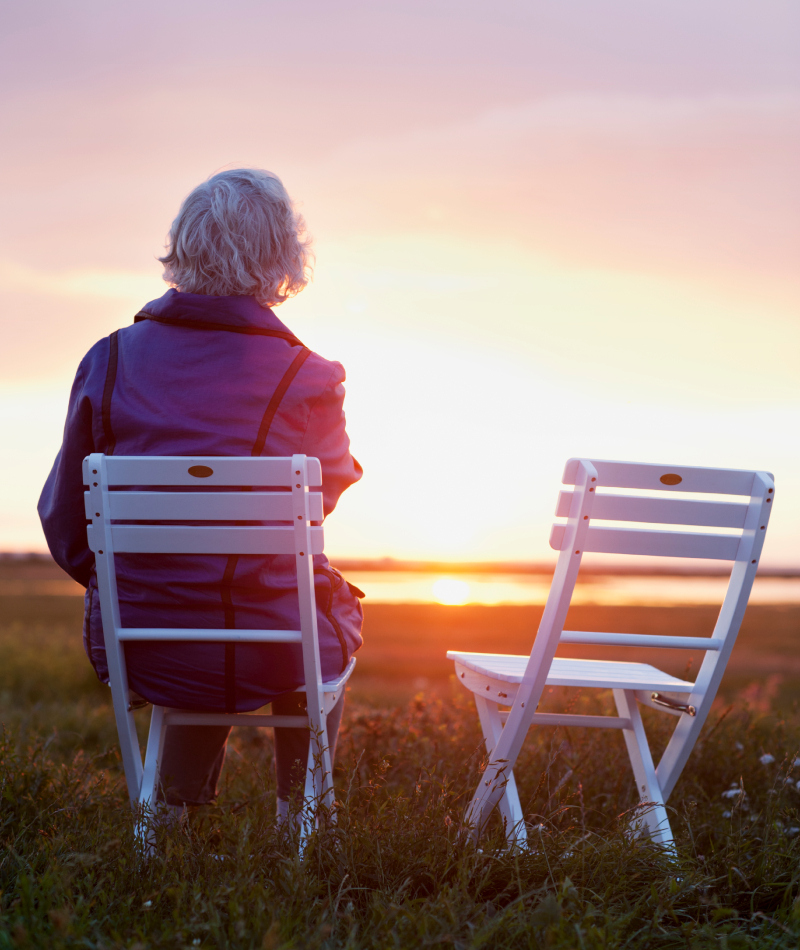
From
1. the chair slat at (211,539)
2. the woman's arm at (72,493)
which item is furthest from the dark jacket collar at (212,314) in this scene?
the chair slat at (211,539)

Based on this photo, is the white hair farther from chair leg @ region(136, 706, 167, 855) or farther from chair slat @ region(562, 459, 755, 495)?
chair leg @ region(136, 706, 167, 855)

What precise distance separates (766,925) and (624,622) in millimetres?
17100

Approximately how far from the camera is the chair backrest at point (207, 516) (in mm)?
2133

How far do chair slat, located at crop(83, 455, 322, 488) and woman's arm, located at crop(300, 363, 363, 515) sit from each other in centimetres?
28

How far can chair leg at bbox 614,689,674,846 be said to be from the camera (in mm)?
2492

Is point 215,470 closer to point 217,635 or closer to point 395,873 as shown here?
point 217,635

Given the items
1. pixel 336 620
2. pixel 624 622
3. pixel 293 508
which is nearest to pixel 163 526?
pixel 293 508

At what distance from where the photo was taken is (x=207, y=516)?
2.18 m

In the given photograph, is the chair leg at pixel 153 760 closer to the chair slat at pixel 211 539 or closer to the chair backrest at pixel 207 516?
the chair backrest at pixel 207 516

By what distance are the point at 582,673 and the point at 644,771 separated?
457 millimetres

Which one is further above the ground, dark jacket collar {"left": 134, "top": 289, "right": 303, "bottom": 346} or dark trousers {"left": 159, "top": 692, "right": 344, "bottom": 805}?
dark jacket collar {"left": 134, "top": 289, "right": 303, "bottom": 346}

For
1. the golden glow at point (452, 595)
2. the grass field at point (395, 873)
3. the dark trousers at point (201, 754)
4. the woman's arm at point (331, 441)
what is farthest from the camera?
the golden glow at point (452, 595)

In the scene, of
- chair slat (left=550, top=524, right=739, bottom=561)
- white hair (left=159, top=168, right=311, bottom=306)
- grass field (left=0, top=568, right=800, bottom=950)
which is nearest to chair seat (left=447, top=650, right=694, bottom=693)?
grass field (left=0, top=568, right=800, bottom=950)

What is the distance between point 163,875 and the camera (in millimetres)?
1946
